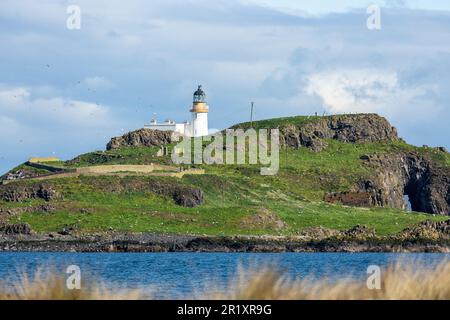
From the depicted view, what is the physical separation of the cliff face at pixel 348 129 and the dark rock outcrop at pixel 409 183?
24.0 ft

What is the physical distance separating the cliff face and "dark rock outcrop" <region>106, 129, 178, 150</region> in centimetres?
1494

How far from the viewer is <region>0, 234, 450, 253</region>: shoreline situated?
93312 millimetres

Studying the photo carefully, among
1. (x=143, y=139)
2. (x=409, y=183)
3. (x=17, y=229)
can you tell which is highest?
(x=143, y=139)

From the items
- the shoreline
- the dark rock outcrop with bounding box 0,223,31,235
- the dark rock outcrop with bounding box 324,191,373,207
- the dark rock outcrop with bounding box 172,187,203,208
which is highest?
the dark rock outcrop with bounding box 172,187,203,208

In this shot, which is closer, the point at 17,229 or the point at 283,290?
the point at 283,290

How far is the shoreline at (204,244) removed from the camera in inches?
3674

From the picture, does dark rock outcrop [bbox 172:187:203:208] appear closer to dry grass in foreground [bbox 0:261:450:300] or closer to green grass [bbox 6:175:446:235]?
green grass [bbox 6:175:446:235]

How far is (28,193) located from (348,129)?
53.7m

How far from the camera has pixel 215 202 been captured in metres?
115

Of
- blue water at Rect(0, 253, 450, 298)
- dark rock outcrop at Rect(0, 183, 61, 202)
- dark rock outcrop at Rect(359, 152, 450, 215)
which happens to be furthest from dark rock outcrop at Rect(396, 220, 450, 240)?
dark rock outcrop at Rect(0, 183, 61, 202)

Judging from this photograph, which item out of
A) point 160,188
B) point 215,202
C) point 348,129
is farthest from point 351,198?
point 160,188

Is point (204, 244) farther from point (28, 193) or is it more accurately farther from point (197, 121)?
point (197, 121)
